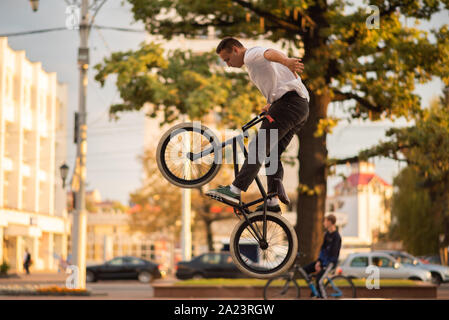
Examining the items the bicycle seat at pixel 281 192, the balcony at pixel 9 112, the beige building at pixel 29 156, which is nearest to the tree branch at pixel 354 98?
the bicycle seat at pixel 281 192

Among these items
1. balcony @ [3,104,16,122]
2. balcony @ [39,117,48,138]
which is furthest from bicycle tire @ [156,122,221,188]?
balcony @ [39,117,48,138]

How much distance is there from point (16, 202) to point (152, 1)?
1659 inches

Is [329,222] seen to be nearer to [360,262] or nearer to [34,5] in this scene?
[34,5]

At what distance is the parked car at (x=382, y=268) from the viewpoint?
27984 mm

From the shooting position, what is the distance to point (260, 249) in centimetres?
494

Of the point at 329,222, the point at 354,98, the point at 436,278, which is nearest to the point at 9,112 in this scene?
the point at 436,278

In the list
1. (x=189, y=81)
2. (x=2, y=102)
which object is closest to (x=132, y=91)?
(x=189, y=81)

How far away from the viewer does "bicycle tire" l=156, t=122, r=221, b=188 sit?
4.62 m

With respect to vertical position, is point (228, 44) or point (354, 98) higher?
point (354, 98)

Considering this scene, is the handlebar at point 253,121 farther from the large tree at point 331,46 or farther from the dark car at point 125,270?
the dark car at point 125,270

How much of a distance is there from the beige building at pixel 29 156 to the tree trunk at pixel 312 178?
3677cm

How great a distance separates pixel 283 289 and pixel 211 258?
48.6 ft

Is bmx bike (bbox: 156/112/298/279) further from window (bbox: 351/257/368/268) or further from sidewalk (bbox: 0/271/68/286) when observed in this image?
sidewalk (bbox: 0/271/68/286)
